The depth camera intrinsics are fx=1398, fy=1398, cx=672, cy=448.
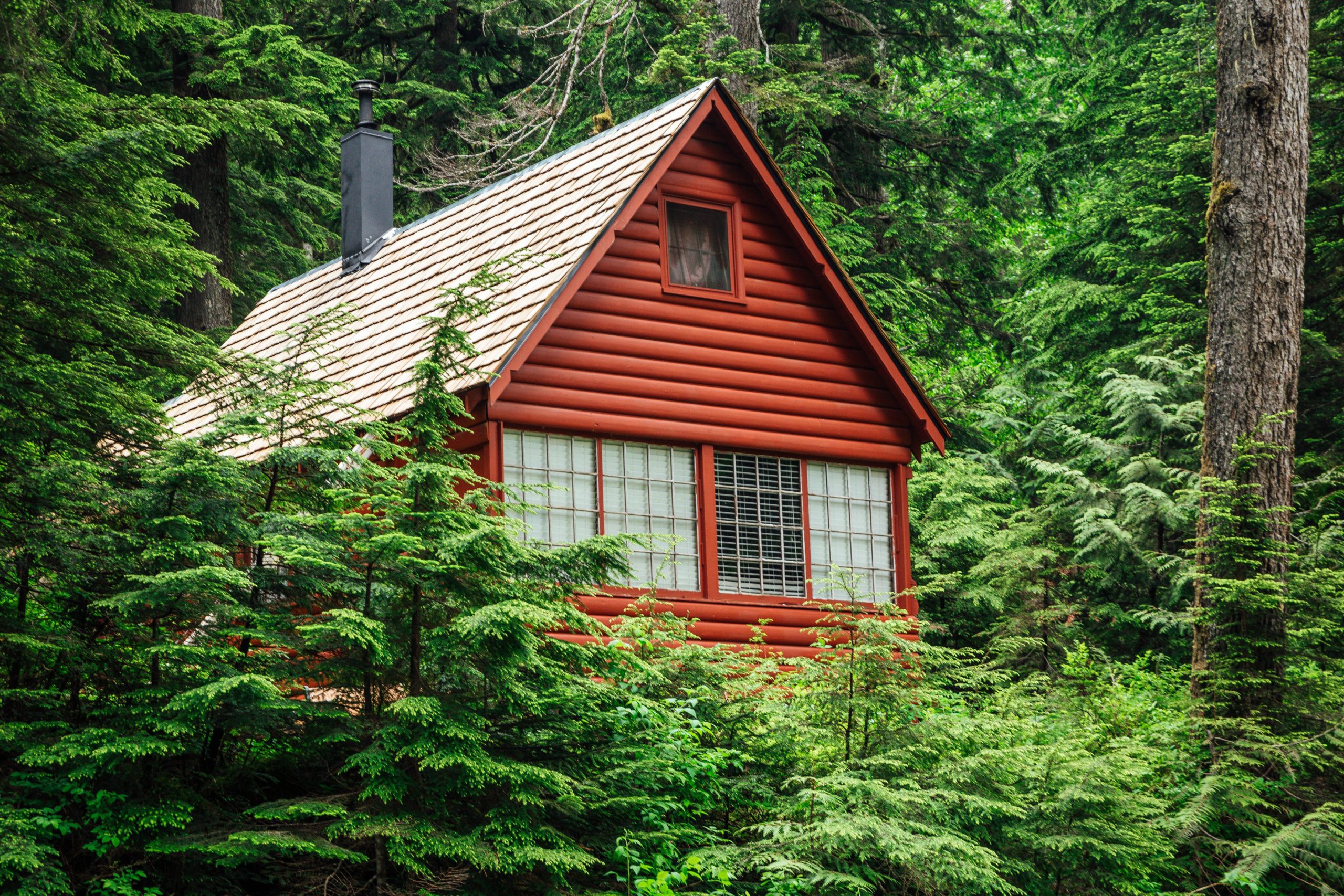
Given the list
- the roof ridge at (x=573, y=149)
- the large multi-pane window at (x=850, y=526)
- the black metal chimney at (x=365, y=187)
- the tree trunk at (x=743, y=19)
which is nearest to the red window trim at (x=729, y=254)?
the roof ridge at (x=573, y=149)

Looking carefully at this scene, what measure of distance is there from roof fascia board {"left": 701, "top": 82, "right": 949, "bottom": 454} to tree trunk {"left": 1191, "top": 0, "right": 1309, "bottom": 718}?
372 centimetres

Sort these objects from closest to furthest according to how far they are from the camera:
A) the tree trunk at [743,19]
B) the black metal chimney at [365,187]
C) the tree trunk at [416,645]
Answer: the tree trunk at [416,645] < the black metal chimney at [365,187] < the tree trunk at [743,19]

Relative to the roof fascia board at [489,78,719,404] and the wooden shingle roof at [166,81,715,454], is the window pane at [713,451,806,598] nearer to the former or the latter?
the roof fascia board at [489,78,719,404]

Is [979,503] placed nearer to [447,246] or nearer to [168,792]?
[447,246]

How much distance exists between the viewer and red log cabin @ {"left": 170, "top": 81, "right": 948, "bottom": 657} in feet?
44.8

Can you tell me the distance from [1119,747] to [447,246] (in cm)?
999

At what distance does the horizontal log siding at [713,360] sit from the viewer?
1392 cm

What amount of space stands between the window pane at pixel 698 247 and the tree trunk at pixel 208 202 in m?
9.00

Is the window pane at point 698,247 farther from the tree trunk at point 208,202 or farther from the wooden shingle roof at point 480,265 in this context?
the tree trunk at point 208,202

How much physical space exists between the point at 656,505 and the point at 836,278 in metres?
3.44

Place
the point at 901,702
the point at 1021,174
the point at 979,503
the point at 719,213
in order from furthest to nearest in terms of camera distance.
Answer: the point at 1021,174 < the point at 979,503 < the point at 719,213 < the point at 901,702

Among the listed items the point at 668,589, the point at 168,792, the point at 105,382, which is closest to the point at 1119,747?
the point at 668,589

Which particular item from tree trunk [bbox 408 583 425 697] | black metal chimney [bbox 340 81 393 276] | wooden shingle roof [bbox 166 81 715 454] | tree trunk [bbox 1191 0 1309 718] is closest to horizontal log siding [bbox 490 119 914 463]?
wooden shingle roof [bbox 166 81 715 454]

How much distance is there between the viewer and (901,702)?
9.81 meters
